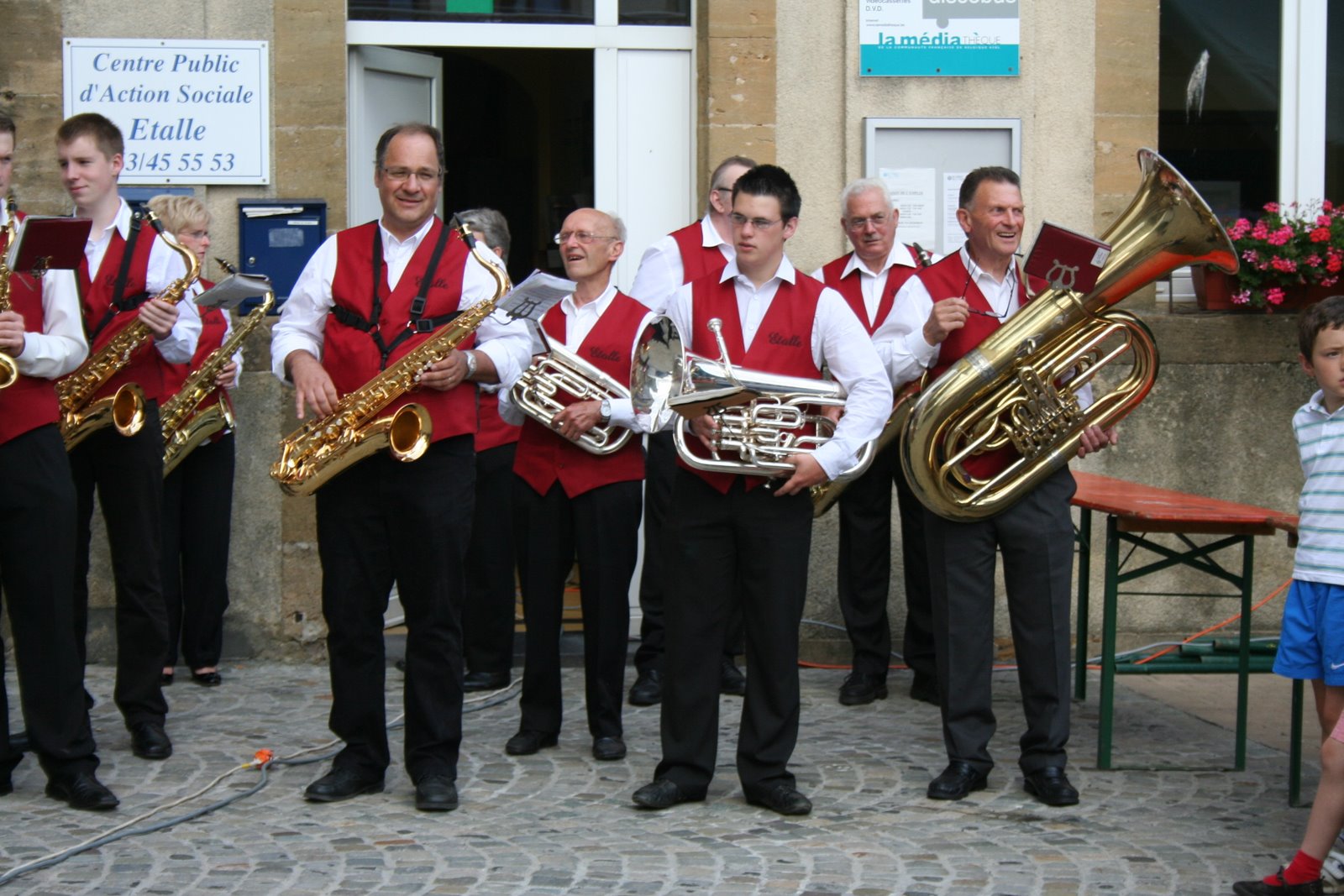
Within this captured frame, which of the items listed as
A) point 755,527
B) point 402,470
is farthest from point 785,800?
point 402,470

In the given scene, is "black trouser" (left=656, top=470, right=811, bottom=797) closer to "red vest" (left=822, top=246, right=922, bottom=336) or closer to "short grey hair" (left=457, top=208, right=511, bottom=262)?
"red vest" (left=822, top=246, right=922, bottom=336)

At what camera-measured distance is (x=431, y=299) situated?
5457mm

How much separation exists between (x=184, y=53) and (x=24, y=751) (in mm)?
3404

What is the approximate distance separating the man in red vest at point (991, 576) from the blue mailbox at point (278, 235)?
3.29 metres

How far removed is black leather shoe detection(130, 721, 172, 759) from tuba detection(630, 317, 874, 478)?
2.15 meters

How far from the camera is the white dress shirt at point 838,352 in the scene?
537 cm

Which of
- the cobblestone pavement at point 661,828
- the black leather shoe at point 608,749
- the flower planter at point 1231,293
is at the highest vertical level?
the flower planter at point 1231,293

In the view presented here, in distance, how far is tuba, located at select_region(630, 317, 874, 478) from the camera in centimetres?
523

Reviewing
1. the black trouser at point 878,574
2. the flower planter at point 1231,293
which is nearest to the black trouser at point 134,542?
the black trouser at point 878,574

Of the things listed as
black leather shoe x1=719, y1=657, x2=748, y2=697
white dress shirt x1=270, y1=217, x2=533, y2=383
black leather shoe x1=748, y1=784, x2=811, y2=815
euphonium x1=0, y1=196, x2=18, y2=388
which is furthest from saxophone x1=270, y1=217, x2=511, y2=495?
black leather shoe x1=719, y1=657, x2=748, y2=697

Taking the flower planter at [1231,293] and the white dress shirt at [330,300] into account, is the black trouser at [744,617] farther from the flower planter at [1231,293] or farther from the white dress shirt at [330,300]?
the flower planter at [1231,293]

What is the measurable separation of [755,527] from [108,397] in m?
2.35

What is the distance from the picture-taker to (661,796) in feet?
18.2

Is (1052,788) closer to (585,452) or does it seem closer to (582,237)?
(585,452)
